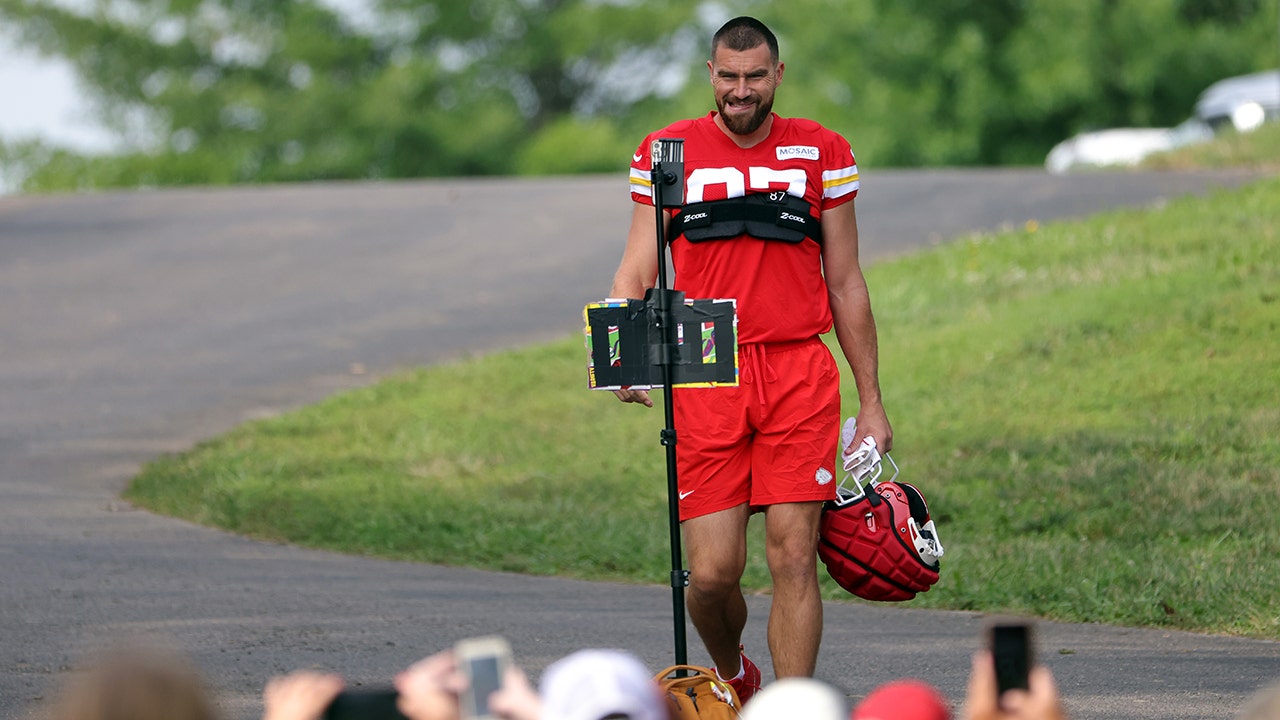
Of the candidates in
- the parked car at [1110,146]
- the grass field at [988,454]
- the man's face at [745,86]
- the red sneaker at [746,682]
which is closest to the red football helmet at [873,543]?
the red sneaker at [746,682]

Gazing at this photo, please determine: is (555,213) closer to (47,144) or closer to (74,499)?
→ (74,499)

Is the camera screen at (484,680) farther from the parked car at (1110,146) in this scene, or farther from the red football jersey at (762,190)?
the parked car at (1110,146)

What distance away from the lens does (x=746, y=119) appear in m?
5.46

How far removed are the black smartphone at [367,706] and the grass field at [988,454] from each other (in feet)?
17.2

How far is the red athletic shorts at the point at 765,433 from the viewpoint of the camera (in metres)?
5.48

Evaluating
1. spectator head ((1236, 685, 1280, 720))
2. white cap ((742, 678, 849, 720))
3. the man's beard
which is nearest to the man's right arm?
the man's beard

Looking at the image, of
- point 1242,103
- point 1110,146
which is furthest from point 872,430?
point 1110,146

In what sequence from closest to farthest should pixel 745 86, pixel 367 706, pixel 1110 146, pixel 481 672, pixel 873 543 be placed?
pixel 481 672 → pixel 367 706 → pixel 745 86 → pixel 873 543 → pixel 1110 146

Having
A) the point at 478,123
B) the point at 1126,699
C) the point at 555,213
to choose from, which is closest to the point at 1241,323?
the point at 1126,699

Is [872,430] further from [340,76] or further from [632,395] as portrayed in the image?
[340,76]

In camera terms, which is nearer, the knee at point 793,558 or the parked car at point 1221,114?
the knee at point 793,558

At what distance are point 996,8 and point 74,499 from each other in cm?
3221

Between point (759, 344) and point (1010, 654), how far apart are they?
8.35 ft

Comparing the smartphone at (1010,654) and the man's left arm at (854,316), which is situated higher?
the man's left arm at (854,316)
